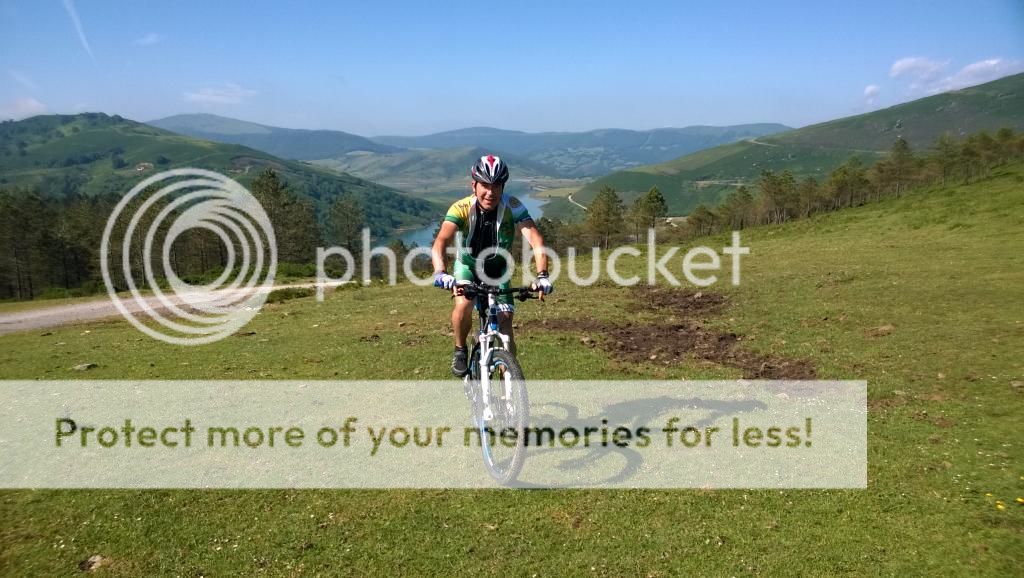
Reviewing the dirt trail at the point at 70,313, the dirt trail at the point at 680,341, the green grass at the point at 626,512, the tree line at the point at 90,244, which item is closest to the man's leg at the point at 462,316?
the green grass at the point at 626,512

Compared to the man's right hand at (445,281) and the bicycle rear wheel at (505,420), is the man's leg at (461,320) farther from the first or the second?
the bicycle rear wheel at (505,420)

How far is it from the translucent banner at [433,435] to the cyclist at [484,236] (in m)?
1.11

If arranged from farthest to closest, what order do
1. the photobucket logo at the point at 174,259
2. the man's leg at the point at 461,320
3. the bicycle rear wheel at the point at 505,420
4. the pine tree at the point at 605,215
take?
the pine tree at the point at 605,215
the photobucket logo at the point at 174,259
the man's leg at the point at 461,320
the bicycle rear wheel at the point at 505,420

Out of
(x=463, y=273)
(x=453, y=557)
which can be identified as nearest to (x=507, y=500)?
(x=453, y=557)

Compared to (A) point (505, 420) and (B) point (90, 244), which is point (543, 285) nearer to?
(A) point (505, 420)

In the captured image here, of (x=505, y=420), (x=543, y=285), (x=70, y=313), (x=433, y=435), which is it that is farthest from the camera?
(x=70, y=313)

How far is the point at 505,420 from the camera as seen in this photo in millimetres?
7578

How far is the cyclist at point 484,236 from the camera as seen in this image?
765 centimetres

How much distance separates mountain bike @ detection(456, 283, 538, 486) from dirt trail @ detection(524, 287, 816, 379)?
225 inches

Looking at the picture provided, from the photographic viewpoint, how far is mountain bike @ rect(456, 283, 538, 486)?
22.8 ft

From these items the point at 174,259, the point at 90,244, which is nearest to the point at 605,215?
the point at 174,259

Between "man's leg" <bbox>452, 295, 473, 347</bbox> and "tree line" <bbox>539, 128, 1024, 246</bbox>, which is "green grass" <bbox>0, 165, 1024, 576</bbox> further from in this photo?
"tree line" <bbox>539, 128, 1024, 246</bbox>

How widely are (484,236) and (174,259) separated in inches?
3042

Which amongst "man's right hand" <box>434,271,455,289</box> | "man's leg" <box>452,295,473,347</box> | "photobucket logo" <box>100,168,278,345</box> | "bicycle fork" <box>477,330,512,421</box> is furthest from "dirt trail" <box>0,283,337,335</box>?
"bicycle fork" <box>477,330,512,421</box>
